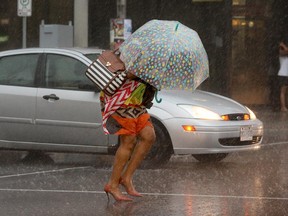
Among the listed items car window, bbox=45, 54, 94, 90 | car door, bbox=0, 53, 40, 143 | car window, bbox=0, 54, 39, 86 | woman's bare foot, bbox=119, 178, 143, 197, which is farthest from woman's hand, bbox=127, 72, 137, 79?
car window, bbox=0, 54, 39, 86

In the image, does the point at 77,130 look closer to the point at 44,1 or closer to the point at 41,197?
the point at 41,197

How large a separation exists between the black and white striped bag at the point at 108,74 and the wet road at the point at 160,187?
112 centimetres

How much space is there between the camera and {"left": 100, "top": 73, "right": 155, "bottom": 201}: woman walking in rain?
815 centimetres

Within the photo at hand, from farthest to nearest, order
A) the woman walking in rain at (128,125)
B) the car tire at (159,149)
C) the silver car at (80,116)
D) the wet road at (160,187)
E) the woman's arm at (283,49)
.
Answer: the woman's arm at (283,49) < the car tire at (159,149) < the silver car at (80,116) < the woman walking in rain at (128,125) < the wet road at (160,187)

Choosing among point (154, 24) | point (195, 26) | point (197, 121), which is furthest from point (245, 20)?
point (154, 24)

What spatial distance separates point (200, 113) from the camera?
413 inches

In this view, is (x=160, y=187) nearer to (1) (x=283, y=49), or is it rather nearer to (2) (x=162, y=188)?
(2) (x=162, y=188)

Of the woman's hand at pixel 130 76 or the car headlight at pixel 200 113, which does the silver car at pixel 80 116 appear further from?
the woman's hand at pixel 130 76

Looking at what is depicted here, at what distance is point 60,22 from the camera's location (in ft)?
64.2

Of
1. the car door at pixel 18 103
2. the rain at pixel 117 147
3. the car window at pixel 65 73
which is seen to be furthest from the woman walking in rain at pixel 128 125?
the car door at pixel 18 103

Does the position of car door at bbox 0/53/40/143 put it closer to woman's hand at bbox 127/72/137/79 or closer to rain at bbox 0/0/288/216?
rain at bbox 0/0/288/216

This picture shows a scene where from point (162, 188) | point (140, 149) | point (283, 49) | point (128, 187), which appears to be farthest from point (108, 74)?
point (283, 49)

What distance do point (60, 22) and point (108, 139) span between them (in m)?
9.36

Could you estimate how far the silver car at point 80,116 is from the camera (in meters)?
10.5
